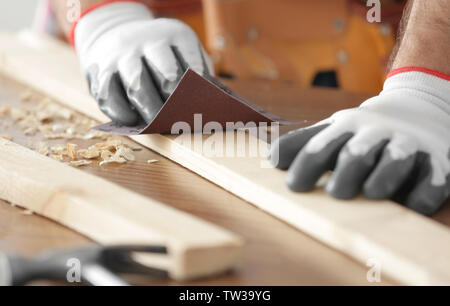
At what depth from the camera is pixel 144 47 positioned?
3.68ft

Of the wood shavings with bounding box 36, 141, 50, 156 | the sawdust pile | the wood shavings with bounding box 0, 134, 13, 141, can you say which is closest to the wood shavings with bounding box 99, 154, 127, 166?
the sawdust pile

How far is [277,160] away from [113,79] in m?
0.40

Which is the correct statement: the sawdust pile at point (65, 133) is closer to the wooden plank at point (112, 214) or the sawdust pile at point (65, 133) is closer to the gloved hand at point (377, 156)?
the wooden plank at point (112, 214)

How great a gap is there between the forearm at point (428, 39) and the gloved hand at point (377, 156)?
0.35ft

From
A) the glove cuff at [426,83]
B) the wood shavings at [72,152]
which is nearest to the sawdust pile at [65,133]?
the wood shavings at [72,152]

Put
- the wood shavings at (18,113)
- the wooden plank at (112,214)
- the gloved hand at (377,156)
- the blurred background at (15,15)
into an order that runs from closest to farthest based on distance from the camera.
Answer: the wooden plank at (112,214) → the gloved hand at (377,156) → the wood shavings at (18,113) → the blurred background at (15,15)

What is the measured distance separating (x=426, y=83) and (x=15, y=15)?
7.96 feet

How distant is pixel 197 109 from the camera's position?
0.97m

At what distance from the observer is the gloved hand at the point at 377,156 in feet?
2.48

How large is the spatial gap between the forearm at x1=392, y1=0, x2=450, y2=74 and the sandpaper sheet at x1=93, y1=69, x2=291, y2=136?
24 centimetres

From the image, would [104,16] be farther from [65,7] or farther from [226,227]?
[226,227]
